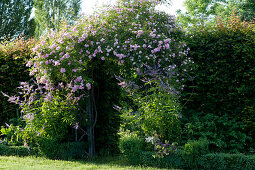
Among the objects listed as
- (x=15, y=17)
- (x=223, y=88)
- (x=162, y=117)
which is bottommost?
(x=162, y=117)

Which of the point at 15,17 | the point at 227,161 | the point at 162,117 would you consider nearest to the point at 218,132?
the point at 227,161

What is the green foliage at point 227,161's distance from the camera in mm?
4891

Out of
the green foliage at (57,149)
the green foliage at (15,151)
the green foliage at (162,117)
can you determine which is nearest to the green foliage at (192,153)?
the green foliage at (162,117)

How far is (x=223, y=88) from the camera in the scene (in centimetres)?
598

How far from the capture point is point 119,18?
6145 mm

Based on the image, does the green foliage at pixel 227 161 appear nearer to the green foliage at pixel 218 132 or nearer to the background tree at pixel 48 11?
the green foliage at pixel 218 132

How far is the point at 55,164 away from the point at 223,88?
388 cm

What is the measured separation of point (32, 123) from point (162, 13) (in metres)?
3.95

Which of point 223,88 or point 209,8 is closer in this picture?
point 223,88

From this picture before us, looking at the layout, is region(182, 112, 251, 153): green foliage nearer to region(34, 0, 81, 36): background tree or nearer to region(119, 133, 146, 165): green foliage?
region(119, 133, 146, 165): green foliage

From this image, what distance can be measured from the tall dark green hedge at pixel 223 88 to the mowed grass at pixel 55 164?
1.62 metres

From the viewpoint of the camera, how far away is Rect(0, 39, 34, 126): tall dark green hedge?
7.60 m

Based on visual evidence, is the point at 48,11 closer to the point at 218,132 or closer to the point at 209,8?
the point at 209,8

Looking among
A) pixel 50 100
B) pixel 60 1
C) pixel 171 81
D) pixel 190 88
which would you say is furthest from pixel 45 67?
pixel 60 1
